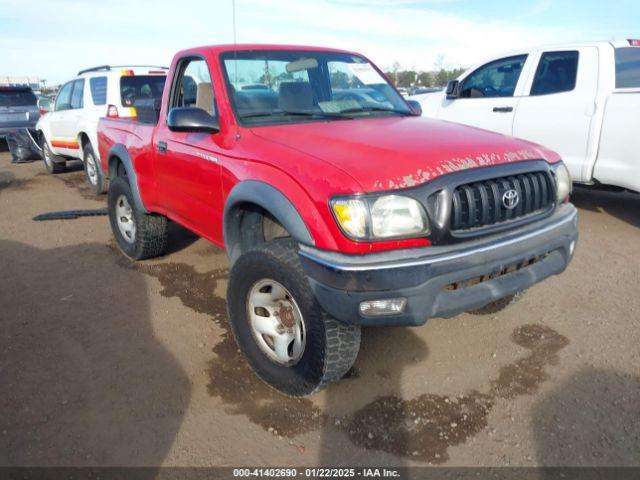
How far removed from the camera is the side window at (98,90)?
7352 millimetres

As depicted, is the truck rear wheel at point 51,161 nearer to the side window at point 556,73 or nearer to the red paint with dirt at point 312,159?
the red paint with dirt at point 312,159

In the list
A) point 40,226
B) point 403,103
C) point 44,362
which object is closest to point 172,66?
point 403,103

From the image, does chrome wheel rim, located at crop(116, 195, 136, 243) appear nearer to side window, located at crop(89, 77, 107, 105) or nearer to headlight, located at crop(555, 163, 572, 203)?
side window, located at crop(89, 77, 107, 105)

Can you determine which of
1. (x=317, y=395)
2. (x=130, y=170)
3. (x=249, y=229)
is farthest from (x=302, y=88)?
(x=317, y=395)

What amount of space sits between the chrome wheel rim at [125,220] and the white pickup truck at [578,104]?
14.8 ft

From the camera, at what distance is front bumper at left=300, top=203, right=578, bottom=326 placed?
7.23 feet

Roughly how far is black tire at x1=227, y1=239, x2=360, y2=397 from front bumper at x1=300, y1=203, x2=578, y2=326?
0.39 feet

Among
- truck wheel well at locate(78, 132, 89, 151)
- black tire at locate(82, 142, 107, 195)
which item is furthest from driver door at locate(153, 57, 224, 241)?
truck wheel well at locate(78, 132, 89, 151)

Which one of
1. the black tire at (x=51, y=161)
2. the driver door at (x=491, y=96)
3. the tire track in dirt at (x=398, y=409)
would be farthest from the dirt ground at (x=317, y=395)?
the black tire at (x=51, y=161)

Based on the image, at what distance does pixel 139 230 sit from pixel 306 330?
2.67 meters

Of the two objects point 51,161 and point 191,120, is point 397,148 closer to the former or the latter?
point 191,120

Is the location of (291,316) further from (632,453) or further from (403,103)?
(403,103)

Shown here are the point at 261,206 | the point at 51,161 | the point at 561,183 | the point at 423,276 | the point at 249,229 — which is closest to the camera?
the point at 423,276

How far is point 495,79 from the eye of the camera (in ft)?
21.8
